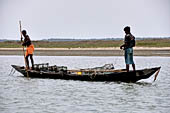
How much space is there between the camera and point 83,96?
1675 cm

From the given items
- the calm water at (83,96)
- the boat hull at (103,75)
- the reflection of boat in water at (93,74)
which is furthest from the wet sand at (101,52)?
the calm water at (83,96)

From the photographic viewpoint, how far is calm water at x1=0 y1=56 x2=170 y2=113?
1430 centimetres

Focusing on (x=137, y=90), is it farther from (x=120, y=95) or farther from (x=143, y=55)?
(x=143, y=55)

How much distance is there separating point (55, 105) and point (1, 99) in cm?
221

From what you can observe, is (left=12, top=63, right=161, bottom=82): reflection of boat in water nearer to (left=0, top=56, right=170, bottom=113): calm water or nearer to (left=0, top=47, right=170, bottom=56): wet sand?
(left=0, top=56, right=170, bottom=113): calm water

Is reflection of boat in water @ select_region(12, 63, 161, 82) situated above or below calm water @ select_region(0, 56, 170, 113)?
above

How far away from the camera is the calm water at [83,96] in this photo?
14.3 m

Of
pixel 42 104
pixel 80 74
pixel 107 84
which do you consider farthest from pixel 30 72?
pixel 42 104

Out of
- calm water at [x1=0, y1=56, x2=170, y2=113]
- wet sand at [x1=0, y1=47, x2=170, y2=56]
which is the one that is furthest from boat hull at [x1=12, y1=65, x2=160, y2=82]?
wet sand at [x1=0, y1=47, x2=170, y2=56]

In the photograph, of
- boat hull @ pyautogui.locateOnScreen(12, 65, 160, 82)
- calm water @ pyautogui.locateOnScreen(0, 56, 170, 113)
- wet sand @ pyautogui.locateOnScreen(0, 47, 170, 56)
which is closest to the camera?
calm water @ pyautogui.locateOnScreen(0, 56, 170, 113)

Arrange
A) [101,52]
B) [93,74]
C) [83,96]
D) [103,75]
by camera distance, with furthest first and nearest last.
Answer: [101,52] → [93,74] → [103,75] → [83,96]

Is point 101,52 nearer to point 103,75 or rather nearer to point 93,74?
point 93,74

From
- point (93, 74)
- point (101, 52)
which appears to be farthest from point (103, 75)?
point (101, 52)

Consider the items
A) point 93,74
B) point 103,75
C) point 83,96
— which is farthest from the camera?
point 93,74
